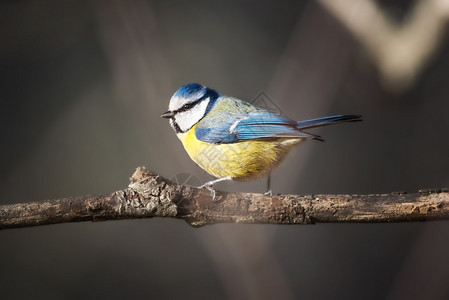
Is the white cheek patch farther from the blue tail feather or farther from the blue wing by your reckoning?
the blue tail feather

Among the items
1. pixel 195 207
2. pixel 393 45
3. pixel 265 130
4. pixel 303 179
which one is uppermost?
pixel 393 45

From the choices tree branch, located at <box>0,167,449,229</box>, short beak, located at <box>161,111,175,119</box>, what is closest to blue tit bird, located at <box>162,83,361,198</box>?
short beak, located at <box>161,111,175,119</box>

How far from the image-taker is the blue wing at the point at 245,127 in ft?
3.31

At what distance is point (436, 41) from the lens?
4.06 feet

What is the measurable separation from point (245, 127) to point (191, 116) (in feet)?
0.46

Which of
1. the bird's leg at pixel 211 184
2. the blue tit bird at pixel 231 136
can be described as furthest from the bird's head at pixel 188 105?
the bird's leg at pixel 211 184

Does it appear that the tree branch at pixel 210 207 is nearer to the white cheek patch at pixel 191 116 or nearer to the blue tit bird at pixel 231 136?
the blue tit bird at pixel 231 136

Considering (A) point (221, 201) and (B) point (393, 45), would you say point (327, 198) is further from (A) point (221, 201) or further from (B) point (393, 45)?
(B) point (393, 45)

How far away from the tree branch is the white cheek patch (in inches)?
9.6

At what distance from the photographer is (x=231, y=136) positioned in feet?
3.42

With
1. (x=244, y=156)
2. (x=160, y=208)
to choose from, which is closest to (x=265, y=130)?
(x=244, y=156)

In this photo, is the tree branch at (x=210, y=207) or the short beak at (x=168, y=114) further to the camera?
the short beak at (x=168, y=114)

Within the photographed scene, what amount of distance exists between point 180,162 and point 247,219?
0.47m

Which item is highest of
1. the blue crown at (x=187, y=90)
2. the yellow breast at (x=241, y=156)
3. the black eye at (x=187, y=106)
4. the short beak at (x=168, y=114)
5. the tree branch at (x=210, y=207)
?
the blue crown at (x=187, y=90)
